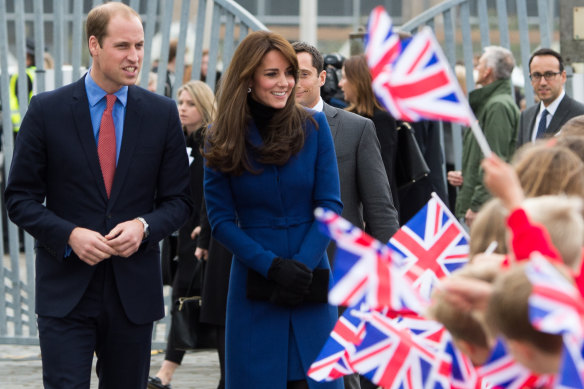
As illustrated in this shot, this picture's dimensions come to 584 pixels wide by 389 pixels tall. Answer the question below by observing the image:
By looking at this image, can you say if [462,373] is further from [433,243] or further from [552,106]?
[552,106]

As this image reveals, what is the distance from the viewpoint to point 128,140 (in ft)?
14.1

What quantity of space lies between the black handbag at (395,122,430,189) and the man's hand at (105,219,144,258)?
2.29 meters

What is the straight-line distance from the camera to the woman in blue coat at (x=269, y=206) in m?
4.21

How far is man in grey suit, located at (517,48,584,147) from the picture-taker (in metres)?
6.86

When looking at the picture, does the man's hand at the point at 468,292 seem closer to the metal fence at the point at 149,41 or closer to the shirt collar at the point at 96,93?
the shirt collar at the point at 96,93

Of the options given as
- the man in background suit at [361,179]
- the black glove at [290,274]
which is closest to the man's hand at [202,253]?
the man in background suit at [361,179]

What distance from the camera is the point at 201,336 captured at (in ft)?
20.4

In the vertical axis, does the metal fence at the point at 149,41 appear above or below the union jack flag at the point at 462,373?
above

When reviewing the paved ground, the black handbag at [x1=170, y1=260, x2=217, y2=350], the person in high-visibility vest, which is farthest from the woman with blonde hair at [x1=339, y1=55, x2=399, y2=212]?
the person in high-visibility vest

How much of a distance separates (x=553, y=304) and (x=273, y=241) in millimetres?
2256

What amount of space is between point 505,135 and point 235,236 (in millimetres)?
3754

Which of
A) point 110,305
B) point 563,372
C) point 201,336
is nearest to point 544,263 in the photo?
point 563,372

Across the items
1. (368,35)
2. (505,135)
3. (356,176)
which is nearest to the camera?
(368,35)

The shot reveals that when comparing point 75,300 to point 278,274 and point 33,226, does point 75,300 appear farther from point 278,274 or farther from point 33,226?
point 278,274
